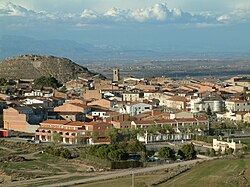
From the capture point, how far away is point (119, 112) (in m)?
62.5

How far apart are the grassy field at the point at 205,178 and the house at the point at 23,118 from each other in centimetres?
2313

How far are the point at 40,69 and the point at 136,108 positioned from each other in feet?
177

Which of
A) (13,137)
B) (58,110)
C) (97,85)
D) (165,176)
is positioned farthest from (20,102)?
(165,176)

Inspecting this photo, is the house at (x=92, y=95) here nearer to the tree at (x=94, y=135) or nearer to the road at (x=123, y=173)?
the tree at (x=94, y=135)

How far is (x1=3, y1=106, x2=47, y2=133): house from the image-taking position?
5694 cm

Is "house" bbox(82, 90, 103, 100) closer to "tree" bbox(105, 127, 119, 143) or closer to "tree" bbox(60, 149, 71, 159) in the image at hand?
"tree" bbox(105, 127, 119, 143)

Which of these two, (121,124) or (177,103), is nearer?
(121,124)

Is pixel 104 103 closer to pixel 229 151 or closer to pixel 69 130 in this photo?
pixel 69 130

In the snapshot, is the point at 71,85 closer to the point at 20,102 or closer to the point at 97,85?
the point at 97,85

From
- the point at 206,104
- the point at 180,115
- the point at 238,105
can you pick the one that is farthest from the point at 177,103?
the point at 180,115

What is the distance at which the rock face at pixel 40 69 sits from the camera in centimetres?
11175

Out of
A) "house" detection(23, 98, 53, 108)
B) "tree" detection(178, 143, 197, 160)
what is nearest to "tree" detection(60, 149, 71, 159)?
"tree" detection(178, 143, 197, 160)

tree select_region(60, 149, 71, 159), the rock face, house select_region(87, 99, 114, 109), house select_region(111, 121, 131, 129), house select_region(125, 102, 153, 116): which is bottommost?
tree select_region(60, 149, 71, 159)

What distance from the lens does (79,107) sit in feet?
202
